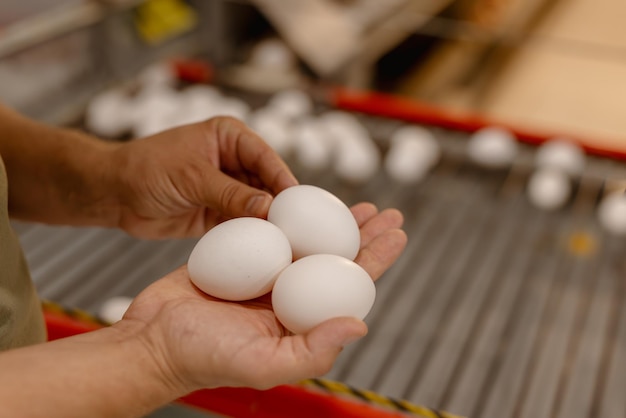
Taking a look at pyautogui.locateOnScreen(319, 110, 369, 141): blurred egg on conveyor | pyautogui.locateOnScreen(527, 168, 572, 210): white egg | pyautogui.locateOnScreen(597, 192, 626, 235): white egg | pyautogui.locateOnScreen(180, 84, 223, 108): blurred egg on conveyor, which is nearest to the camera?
pyautogui.locateOnScreen(597, 192, 626, 235): white egg

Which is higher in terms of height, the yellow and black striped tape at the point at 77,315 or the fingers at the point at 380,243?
the fingers at the point at 380,243

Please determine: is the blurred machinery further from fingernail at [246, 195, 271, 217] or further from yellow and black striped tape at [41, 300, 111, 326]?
fingernail at [246, 195, 271, 217]

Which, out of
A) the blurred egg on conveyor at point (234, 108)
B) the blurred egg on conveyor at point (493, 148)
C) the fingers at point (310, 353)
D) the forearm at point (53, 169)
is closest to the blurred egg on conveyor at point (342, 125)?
the blurred egg on conveyor at point (234, 108)

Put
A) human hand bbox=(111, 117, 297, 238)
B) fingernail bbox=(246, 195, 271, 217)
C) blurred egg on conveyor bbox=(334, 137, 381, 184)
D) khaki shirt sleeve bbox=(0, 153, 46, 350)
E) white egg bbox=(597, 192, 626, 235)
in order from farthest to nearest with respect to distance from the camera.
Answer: blurred egg on conveyor bbox=(334, 137, 381, 184) → white egg bbox=(597, 192, 626, 235) → human hand bbox=(111, 117, 297, 238) → fingernail bbox=(246, 195, 271, 217) → khaki shirt sleeve bbox=(0, 153, 46, 350)

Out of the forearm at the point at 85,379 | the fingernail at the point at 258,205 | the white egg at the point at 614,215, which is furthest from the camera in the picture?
the white egg at the point at 614,215

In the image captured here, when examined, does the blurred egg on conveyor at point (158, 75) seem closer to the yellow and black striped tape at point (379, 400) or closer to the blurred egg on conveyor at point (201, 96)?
the blurred egg on conveyor at point (201, 96)

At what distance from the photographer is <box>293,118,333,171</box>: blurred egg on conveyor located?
2.40 m

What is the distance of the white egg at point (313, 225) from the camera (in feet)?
3.68

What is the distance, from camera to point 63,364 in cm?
82

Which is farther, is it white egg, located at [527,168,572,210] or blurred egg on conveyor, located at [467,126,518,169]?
blurred egg on conveyor, located at [467,126,518,169]

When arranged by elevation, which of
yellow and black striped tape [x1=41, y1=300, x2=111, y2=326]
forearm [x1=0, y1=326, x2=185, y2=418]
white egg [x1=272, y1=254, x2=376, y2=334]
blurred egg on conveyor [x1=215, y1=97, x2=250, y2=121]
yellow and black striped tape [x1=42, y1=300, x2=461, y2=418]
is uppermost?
blurred egg on conveyor [x1=215, y1=97, x2=250, y2=121]

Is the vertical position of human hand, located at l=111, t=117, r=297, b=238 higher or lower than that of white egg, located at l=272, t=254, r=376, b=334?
higher

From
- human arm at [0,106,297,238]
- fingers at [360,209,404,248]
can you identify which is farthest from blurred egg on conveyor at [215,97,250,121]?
fingers at [360,209,404,248]

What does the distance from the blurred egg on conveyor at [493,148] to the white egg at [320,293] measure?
144 centimetres
